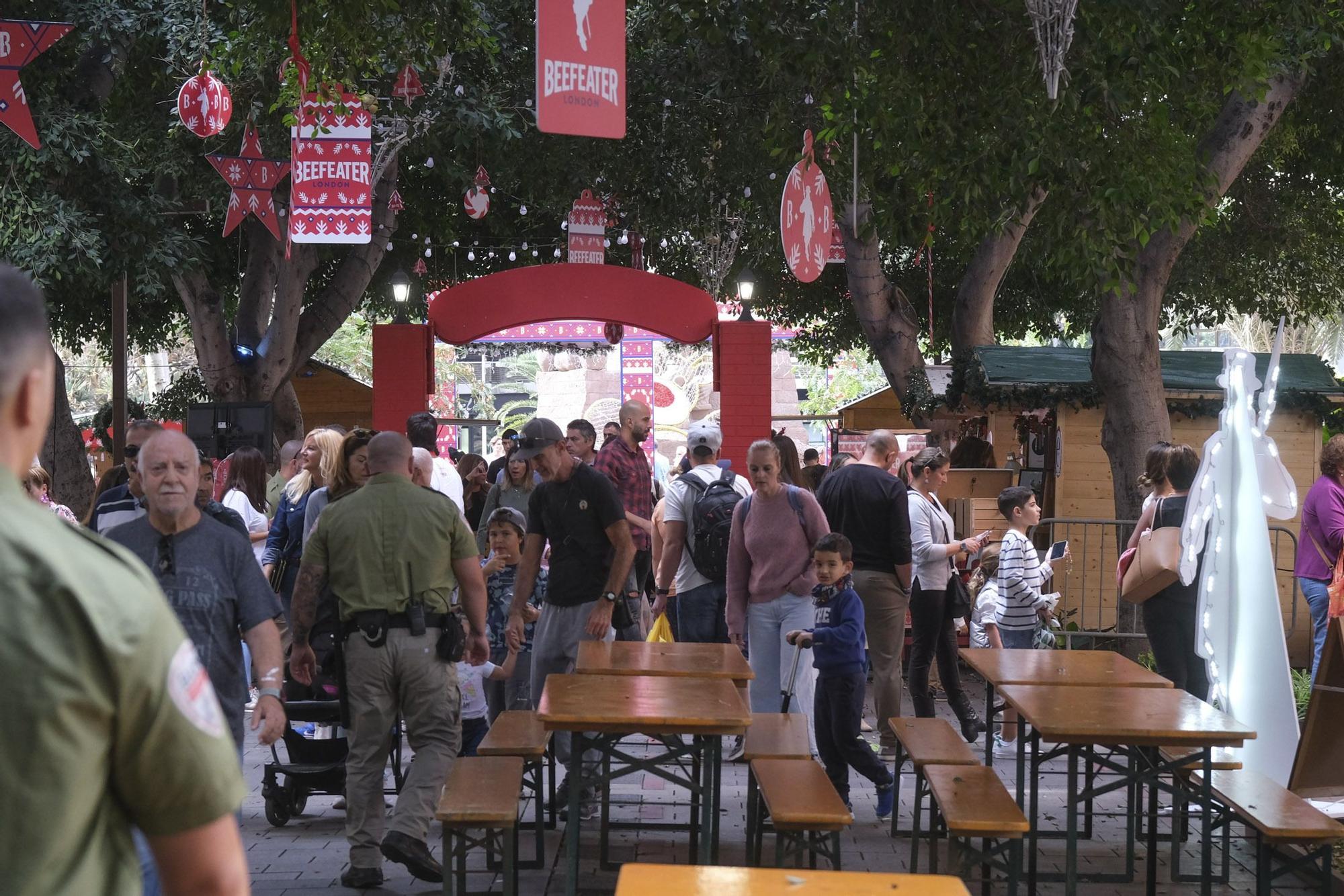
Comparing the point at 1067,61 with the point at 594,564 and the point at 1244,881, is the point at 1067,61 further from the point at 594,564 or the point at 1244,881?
the point at 1244,881

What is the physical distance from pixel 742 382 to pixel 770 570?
958 cm

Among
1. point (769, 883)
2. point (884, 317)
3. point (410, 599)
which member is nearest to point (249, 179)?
point (884, 317)

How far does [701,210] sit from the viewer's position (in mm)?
18766

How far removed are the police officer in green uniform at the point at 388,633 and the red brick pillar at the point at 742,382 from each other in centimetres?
1119

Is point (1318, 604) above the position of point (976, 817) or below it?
above

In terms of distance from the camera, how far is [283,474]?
32.5ft

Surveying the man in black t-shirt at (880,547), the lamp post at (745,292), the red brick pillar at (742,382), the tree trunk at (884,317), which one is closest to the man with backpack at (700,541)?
the man in black t-shirt at (880,547)

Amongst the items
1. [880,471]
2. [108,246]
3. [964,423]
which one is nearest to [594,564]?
[880,471]

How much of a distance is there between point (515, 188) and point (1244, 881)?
1599 centimetres

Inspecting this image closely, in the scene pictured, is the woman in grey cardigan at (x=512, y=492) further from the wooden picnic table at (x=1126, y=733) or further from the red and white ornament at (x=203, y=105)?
the red and white ornament at (x=203, y=105)

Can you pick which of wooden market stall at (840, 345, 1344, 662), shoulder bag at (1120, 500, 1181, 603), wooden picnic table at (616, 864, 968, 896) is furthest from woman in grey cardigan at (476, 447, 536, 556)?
wooden picnic table at (616, 864, 968, 896)

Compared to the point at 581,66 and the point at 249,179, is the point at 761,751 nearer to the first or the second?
the point at 581,66

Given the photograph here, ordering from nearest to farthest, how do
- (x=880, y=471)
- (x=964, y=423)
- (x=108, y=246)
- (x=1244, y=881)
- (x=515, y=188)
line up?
(x=1244, y=881), (x=880, y=471), (x=108, y=246), (x=964, y=423), (x=515, y=188)

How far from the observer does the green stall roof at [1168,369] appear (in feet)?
41.9
